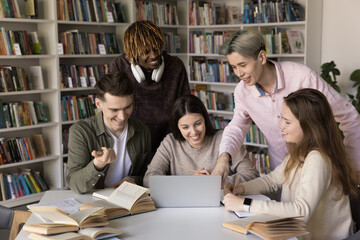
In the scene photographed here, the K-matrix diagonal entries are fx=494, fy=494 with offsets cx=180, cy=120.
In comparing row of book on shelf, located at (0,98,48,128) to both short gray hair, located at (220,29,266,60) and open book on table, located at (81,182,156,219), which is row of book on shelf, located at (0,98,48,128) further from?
short gray hair, located at (220,29,266,60)

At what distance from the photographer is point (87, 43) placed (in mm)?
4984

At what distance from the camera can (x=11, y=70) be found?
4.42m

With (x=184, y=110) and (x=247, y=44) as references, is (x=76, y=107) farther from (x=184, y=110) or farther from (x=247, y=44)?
(x=247, y=44)

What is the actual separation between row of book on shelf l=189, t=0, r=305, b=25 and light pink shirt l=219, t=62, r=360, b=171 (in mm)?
2474

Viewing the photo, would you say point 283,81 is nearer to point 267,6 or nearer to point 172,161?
point 172,161

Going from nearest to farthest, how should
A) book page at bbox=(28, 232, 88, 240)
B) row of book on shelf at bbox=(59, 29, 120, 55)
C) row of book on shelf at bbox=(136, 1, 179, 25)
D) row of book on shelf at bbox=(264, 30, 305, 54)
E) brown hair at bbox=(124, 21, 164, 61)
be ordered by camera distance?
book page at bbox=(28, 232, 88, 240)
brown hair at bbox=(124, 21, 164, 61)
row of book on shelf at bbox=(59, 29, 120, 55)
row of book on shelf at bbox=(264, 30, 305, 54)
row of book on shelf at bbox=(136, 1, 179, 25)

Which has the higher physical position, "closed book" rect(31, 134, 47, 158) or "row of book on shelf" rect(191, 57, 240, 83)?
"row of book on shelf" rect(191, 57, 240, 83)

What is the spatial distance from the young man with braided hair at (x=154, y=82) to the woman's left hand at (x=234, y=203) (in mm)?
1205

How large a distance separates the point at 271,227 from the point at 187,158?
3.20ft

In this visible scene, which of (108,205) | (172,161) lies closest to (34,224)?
(108,205)

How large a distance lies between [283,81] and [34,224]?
53.2 inches

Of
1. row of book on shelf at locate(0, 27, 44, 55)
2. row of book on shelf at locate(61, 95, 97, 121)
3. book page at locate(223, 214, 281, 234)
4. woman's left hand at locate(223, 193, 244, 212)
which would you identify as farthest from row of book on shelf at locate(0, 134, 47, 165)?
book page at locate(223, 214, 281, 234)

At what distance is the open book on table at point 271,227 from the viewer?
1.84 m

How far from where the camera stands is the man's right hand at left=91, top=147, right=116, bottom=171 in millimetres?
2234
